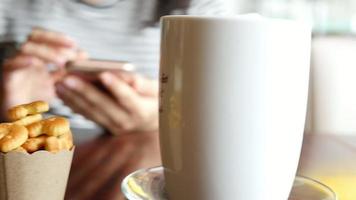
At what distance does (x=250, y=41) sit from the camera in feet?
0.97

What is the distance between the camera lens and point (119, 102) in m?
0.92

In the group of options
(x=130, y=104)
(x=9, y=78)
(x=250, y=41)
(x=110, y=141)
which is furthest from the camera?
(x=9, y=78)

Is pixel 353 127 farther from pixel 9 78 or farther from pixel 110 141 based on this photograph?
pixel 9 78

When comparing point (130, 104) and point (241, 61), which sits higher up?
point (241, 61)

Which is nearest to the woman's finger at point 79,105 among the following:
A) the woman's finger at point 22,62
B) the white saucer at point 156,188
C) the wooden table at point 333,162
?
the woman's finger at point 22,62

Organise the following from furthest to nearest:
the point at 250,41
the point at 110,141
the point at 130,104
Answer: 1. the point at 130,104
2. the point at 110,141
3. the point at 250,41

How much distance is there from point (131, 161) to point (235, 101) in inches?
8.5

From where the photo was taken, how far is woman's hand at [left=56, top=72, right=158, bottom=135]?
0.87 metres

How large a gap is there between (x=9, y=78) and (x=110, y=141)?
491mm

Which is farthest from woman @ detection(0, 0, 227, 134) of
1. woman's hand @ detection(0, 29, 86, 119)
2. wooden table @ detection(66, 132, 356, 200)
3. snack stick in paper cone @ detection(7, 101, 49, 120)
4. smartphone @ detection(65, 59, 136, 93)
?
snack stick in paper cone @ detection(7, 101, 49, 120)

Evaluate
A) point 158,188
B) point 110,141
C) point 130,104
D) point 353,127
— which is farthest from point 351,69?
point 158,188

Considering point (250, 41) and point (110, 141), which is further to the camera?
point (110, 141)

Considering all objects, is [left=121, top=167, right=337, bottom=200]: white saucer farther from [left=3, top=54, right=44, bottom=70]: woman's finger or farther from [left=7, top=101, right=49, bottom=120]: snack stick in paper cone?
[left=3, top=54, right=44, bottom=70]: woman's finger

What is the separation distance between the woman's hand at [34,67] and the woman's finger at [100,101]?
0.09 metres
